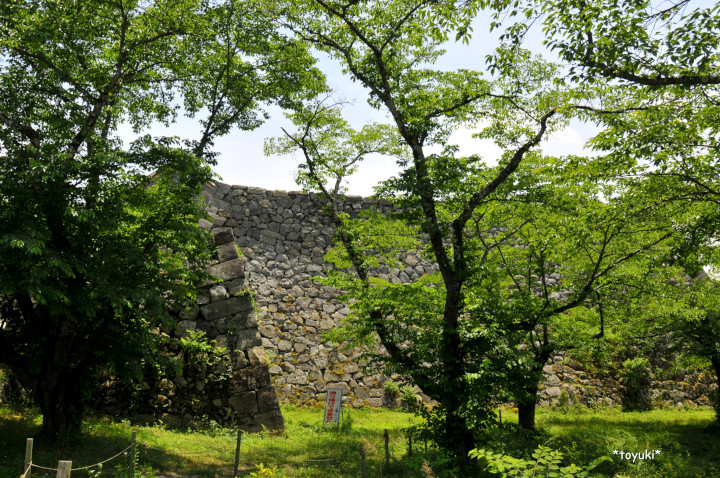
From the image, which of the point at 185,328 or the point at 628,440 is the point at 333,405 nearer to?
the point at 185,328

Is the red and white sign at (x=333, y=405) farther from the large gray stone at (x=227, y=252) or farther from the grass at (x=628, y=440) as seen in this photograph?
the large gray stone at (x=227, y=252)

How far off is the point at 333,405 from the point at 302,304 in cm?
364

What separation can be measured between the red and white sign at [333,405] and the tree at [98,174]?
172 inches

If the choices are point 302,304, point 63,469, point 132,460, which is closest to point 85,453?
point 132,460

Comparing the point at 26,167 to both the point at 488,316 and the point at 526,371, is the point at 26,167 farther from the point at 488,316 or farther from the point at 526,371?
the point at 526,371

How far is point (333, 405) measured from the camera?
11633 mm

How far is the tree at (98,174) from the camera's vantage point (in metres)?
6.96

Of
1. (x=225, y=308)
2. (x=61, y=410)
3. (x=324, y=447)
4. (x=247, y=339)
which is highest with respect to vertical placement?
(x=225, y=308)

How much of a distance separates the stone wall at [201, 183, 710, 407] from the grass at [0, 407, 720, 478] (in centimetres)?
103

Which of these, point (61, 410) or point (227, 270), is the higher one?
point (227, 270)

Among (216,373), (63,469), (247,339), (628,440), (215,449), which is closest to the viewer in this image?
(63,469)

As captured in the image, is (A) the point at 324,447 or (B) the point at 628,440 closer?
(A) the point at 324,447

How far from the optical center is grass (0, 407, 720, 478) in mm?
7727

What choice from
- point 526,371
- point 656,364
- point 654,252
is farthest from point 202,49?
point 656,364
